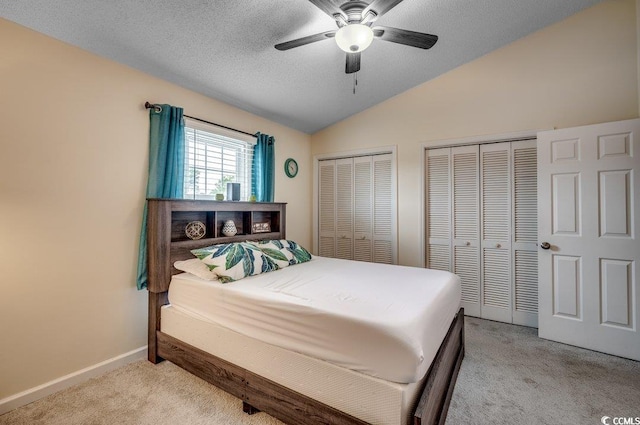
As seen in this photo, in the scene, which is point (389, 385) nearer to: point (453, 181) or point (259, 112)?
point (453, 181)

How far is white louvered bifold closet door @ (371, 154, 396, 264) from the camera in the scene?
380cm

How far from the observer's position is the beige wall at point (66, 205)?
1780 millimetres

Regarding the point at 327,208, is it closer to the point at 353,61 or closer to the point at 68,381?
the point at 353,61

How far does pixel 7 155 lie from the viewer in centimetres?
175

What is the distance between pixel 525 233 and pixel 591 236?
0.57 m

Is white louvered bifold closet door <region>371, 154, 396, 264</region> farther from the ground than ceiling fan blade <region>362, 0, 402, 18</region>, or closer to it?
closer to it

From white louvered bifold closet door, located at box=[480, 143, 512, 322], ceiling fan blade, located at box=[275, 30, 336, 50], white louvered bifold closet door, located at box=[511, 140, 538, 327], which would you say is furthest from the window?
white louvered bifold closet door, located at box=[511, 140, 538, 327]

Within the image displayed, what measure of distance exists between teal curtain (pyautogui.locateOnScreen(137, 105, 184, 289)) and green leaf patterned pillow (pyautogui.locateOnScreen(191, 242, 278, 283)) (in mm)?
510

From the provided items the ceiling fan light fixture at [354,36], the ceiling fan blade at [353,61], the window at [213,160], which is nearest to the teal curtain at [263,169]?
the window at [213,160]

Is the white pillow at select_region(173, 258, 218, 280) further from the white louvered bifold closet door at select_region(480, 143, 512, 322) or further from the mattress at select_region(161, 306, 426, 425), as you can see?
the white louvered bifold closet door at select_region(480, 143, 512, 322)

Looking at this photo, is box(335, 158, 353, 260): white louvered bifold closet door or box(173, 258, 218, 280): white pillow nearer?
box(173, 258, 218, 280): white pillow

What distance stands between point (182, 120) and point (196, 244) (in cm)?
118

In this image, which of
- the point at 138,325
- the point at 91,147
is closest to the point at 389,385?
the point at 138,325

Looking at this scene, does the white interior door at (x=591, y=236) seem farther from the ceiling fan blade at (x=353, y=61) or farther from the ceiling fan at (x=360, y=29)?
the ceiling fan blade at (x=353, y=61)
